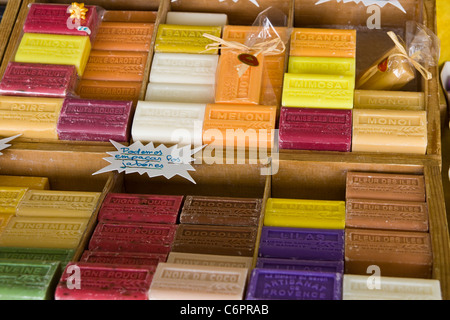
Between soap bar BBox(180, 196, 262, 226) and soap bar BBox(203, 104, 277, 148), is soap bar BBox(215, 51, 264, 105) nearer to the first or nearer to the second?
soap bar BBox(203, 104, 277, 148)

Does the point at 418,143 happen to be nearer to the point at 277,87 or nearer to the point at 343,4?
the point at 277,87

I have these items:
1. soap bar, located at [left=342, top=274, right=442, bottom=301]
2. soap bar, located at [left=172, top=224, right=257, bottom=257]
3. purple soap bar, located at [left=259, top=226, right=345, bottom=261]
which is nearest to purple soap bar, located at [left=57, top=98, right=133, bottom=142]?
soap bar, located at [left=172, top=224, right=257, bottom=257]

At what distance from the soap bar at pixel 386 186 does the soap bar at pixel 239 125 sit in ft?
1.14

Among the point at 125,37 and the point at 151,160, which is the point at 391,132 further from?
the point at 125,37

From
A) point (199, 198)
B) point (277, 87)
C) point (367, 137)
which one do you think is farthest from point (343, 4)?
point (199, 198)

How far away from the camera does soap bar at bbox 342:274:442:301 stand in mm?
1896

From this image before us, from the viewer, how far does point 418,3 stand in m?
2.82

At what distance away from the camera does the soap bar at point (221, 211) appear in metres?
2.30

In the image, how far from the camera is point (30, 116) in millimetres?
2572

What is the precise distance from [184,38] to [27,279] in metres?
1.25

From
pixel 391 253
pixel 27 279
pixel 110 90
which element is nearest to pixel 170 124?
pixel 110 90

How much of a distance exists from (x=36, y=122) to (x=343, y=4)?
143 cm

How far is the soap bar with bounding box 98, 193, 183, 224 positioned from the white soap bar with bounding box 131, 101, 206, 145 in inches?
9.7

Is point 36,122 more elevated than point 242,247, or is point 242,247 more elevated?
point 36,122
